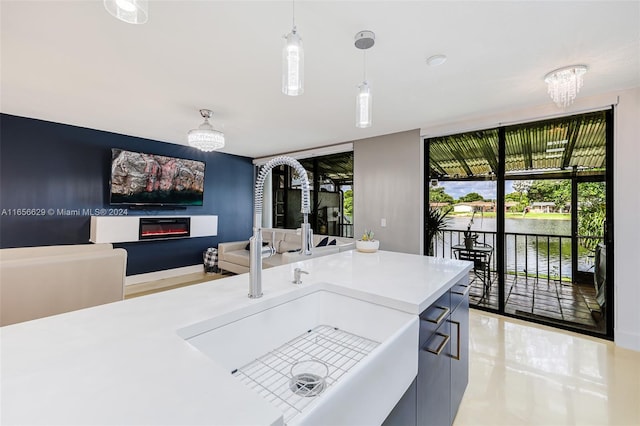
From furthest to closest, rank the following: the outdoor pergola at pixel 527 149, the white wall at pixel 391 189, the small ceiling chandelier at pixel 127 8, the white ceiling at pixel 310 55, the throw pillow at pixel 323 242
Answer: the throw pillow at pixel 323 242
the white wall at pixel 391 189
the outdoor pergola at pixel 527 149
the white ceiling at pixel 310 55
the small ceiling chandelier at pixel 127 8

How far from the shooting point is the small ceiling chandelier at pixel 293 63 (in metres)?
1.23

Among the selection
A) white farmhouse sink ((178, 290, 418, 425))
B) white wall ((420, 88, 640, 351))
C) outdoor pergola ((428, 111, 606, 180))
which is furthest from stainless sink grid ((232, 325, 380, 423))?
outdoor pergola ((428, 111, 606, 180))

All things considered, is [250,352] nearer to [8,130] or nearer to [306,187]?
[306,187]

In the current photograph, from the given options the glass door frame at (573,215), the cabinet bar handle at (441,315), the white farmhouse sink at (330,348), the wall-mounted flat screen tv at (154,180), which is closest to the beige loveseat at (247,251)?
the wall-mounted flat screen tv at (154,180)

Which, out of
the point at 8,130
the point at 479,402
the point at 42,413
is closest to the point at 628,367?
the point at 479,402

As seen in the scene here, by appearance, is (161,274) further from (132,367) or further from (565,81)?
(565,81)

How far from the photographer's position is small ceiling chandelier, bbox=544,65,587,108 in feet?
7.23

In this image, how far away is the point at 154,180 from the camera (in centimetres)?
468

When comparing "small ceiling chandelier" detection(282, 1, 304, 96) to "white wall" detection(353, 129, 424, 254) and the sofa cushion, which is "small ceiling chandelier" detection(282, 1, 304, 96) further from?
the sofa cushion

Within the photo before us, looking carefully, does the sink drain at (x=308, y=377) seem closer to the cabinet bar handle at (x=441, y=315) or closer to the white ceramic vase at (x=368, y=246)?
the cabinet bar handle at (x=441, y=315)

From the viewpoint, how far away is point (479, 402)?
187cm

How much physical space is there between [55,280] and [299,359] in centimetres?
208

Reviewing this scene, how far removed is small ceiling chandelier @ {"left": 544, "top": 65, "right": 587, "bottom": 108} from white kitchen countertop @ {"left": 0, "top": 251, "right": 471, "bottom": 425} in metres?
2.31

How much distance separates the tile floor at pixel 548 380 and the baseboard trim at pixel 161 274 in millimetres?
4684
